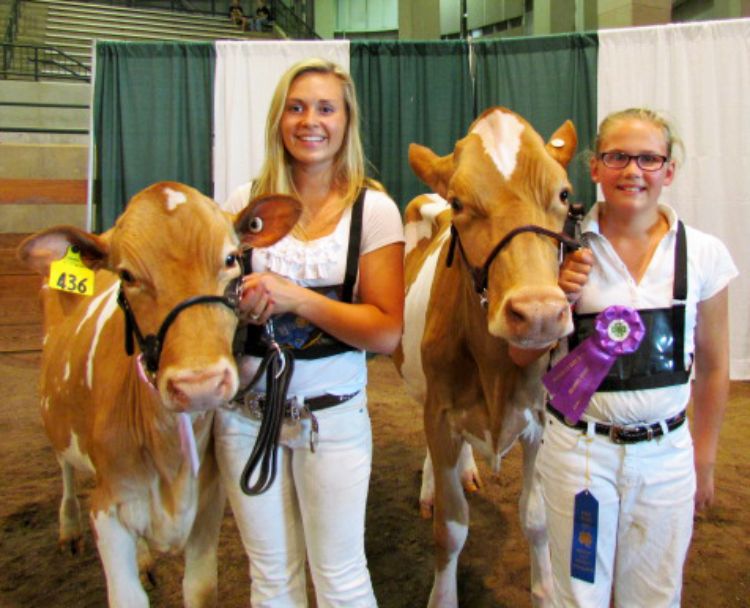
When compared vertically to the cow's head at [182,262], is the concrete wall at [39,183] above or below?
above

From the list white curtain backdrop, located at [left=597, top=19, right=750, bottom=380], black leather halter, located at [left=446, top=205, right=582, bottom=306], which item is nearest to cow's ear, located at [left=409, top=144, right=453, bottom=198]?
black leather halter, located at [left=446, top=205, right=582, bottom=306]

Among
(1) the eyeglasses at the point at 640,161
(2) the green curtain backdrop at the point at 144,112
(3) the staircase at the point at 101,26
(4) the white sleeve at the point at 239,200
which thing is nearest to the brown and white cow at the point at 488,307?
(1) the eyeglasses at the point at 640,161

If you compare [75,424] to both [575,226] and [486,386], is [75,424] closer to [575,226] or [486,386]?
[486,386]

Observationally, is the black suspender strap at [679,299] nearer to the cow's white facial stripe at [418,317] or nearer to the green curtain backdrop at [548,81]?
the cow's white facial stripe at [418,317]

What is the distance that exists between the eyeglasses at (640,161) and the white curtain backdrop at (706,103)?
4.21 m

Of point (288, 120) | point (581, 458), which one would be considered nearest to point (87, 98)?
point (288, 120)

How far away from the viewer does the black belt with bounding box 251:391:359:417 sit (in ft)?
5.22

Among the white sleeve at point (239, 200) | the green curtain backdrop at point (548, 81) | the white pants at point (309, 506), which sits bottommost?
the white pants at point (309, 506)

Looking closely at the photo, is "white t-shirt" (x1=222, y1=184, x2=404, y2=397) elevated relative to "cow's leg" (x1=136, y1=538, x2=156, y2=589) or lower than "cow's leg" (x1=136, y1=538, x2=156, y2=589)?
elevated

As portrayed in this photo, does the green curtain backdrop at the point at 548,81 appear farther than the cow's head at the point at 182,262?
Yes

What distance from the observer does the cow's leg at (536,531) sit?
2387 millimetres

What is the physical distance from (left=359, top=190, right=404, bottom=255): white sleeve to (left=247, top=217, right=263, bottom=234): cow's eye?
257 millimetres

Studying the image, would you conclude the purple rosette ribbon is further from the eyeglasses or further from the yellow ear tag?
the yellow ear tag

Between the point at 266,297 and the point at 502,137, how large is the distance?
0.77m
